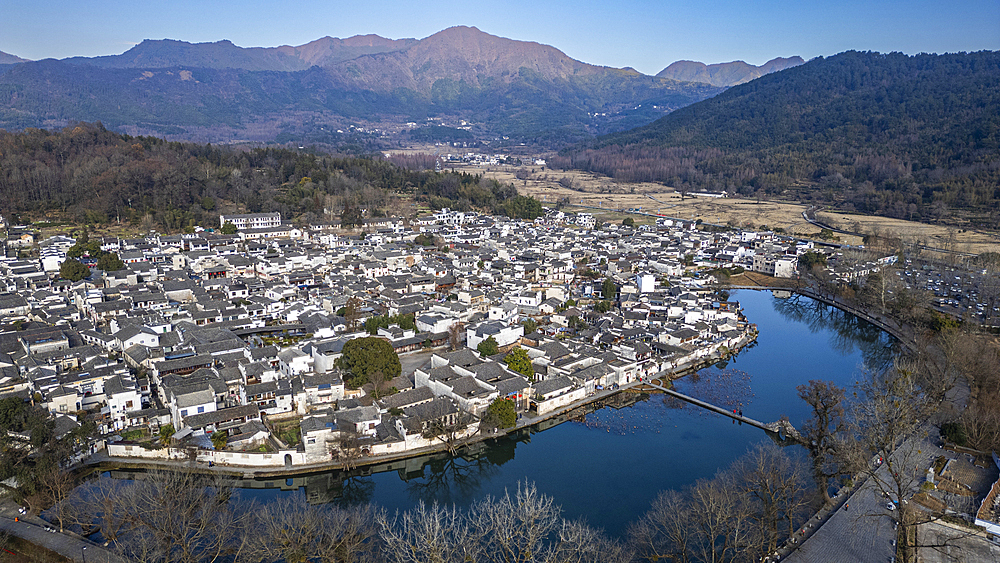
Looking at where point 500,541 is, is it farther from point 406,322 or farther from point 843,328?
point 843,328

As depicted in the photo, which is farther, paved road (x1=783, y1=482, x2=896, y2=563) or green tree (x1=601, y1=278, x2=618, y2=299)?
green tree (x1=601, y1=278, x2=618, y2=299)

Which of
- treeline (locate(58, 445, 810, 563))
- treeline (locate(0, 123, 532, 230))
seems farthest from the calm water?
treeline (locate(0, 123, 532, 230))

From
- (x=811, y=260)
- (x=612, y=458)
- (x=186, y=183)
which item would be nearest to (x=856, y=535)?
(x=612, y=458)

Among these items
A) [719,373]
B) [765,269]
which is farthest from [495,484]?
[765,269]

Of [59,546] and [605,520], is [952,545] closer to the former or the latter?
[605,520]

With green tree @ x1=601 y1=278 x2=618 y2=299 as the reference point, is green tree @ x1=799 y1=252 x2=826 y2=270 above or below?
above

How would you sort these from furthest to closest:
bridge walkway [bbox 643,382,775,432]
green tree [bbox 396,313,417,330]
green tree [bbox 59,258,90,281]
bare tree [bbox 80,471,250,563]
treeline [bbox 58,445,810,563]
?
1. green tree [bbox 59,258,90,281]
2. green tree [bbox 396,313,417,330]
3. bridge walkway [bbox 643,382,775,432]
4. bare tree [bbox 80,471,250,563]
5. treeline [bbox 58,445,810,563]

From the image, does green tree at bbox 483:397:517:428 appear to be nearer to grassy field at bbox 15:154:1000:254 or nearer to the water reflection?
the water reflection
